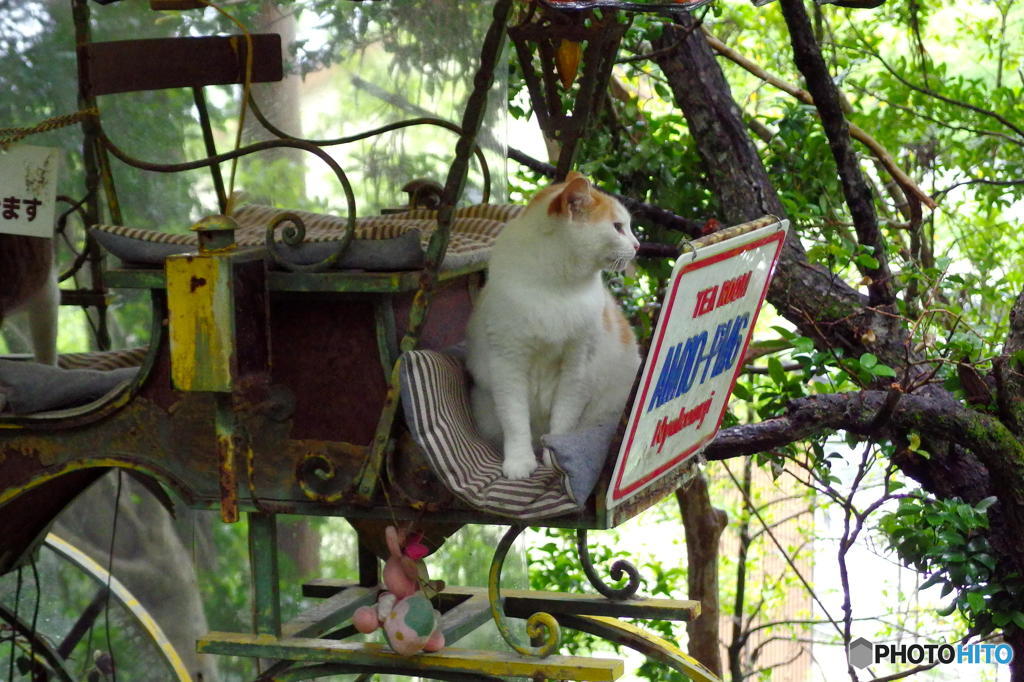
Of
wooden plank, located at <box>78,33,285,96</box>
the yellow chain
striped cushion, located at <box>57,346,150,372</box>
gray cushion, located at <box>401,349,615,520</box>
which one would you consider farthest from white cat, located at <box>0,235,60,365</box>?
gray cushion, located at <box>401,349,615,520</box>

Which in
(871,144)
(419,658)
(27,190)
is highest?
(871,144)

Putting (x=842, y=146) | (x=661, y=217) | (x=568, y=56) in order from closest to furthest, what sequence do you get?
(x=568, y=56) < (x=842, y=146) < (x=661, y=217)

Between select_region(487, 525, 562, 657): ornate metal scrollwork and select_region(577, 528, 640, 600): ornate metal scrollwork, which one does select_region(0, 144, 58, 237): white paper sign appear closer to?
select_region(487, 525, 562, 657): ornate metal scrollwork

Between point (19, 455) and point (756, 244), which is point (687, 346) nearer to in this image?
point (756, 244)

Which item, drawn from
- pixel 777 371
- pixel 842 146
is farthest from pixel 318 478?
pixel 842 146

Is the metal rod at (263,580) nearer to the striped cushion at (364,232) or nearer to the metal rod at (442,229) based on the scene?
the metal rod at (442,229)

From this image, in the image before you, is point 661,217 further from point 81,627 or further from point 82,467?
point 81,627

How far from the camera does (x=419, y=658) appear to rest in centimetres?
144

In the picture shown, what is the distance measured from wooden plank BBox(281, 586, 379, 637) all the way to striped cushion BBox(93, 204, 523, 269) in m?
0.56

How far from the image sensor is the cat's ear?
1.54 meters

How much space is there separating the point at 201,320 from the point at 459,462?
14.0 inches

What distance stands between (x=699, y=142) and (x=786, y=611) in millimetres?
3230

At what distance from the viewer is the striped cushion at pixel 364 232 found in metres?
1.43

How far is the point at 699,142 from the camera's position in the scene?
2.43 m
